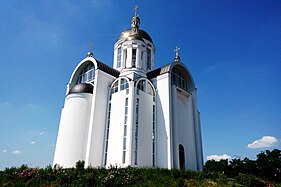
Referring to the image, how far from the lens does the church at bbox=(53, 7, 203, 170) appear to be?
17.6 m

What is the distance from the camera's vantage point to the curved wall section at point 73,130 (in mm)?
18022

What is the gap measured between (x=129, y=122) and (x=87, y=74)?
8500mm

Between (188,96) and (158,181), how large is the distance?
44.1 ft

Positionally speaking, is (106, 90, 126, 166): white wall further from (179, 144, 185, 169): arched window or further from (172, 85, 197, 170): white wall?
(179, 144, 185, 169): arched window

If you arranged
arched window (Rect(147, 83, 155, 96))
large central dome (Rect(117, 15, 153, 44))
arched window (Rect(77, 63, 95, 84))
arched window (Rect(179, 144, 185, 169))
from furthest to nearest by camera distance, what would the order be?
large central dome (Rect(117, 15, 153, 44)) < arched window (Rect(77, 63, 95, 84)) < arched window (Rect(147, 83, 155, 96)) < arched window (Rect(179, 144, 185, 169))

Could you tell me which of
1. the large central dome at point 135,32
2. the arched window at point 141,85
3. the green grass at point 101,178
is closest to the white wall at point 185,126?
the arched window at point 141,85

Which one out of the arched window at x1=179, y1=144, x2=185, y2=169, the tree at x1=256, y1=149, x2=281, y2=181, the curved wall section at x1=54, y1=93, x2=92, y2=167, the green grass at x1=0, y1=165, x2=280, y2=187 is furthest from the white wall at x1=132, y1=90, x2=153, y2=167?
the tree at x1=256, y1=149, x2=281, y2=181

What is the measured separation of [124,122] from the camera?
1791 centimetres

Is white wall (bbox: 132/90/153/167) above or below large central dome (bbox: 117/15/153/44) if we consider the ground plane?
below

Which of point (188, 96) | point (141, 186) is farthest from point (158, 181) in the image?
point (188, 96)

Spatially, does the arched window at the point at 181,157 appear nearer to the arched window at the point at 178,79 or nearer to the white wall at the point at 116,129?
the white wall at the point at 116,129

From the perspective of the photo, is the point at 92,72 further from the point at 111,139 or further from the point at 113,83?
the point at 111,139

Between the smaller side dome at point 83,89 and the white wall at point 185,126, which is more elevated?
the smaller side dome at point 83,89

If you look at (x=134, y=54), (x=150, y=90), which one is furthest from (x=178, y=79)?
(x=134, y=54)
